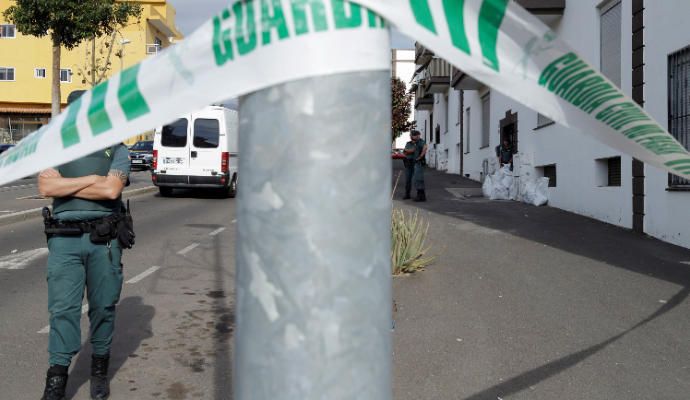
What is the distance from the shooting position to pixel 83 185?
13.5ft

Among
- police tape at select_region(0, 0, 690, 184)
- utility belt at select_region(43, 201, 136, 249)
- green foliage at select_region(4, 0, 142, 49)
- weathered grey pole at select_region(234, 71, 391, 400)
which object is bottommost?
utility belt at select_region(43, 201, 136, 249)

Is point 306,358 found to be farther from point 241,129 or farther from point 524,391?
point 524,391

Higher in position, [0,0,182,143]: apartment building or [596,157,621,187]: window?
[0,0,182,143]: apartment building

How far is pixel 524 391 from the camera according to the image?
4473 mm

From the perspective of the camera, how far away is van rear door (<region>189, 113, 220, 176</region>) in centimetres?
1939

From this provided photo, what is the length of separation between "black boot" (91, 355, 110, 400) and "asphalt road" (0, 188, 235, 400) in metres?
0.07

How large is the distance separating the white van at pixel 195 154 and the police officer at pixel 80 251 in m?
15.2

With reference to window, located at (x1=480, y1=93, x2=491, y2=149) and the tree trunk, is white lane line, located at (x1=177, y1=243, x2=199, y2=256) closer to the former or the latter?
the tree trunk

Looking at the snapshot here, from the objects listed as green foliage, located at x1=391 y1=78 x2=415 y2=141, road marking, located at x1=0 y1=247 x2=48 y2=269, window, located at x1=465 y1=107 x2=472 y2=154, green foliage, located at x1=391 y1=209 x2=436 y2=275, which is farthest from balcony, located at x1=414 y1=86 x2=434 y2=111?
green foliage, located at x1=391 y1=209 x2=436 y2=275

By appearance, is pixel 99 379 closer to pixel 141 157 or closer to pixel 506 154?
pixel 506 154

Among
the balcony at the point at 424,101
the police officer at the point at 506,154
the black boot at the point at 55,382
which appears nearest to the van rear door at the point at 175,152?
the police officer at the point at 506,154

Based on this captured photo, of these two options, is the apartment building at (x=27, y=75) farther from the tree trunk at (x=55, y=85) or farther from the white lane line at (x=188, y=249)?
the white lane line at (x=188, y=249)

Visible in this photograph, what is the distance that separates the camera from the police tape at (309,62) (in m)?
1.02

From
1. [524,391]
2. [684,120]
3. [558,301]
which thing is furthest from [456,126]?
[524,391]
